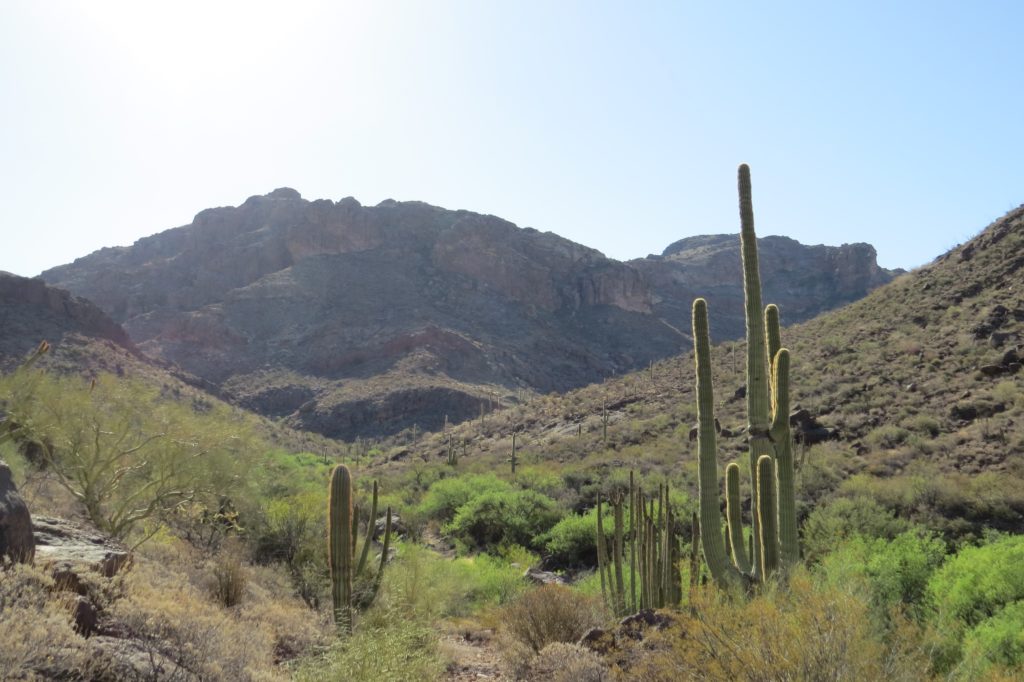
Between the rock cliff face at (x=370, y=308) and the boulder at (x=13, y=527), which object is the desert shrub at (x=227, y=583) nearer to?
the boulder at (x=13, y=527)

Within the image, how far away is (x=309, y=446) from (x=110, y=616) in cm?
4850

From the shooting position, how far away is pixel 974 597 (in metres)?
8.50

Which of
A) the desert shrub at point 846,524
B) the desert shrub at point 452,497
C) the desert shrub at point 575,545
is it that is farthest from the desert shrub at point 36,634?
the desert shrub at point 452,497

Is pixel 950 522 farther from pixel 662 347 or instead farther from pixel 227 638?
pixel 662 347

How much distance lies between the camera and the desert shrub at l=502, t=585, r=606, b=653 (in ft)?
33.7

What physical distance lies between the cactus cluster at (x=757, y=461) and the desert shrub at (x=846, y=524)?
18.4 feet

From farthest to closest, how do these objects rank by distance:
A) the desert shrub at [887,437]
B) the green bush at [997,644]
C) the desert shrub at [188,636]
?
the desert shrub at [887,437] → the desert shrub at [188,636] → the green bush at [997,644]

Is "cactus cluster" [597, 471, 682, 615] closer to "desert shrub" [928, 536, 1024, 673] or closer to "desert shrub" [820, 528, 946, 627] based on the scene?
"desert shrub" [820, 528, 946, 627]

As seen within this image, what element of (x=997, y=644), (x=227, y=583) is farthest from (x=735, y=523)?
(x=227, y=583)

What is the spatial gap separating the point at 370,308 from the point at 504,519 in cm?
6000

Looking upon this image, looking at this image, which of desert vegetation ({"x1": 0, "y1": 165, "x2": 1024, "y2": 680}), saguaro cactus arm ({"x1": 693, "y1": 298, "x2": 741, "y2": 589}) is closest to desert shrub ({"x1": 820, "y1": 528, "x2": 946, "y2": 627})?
desert vegetation ({"x1": 0, "y1": 165, "x2": 1024, "y2": 680})

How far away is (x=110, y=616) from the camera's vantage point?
7.14 m

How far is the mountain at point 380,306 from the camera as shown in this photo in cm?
6611

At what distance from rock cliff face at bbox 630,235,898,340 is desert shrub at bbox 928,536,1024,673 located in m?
85.6
